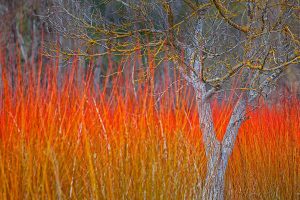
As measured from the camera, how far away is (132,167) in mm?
2701

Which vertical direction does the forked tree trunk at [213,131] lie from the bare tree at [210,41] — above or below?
below

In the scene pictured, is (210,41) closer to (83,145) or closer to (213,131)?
(213,131)

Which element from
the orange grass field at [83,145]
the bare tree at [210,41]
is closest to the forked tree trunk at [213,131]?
the bare tree at [210,41]

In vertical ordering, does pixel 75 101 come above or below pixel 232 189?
above

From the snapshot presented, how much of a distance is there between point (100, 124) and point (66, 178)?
0.43 metres

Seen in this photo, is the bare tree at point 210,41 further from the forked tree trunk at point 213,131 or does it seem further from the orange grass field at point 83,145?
the orange grass field at point 83,145

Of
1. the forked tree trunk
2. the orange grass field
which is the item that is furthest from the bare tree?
the orange grass field

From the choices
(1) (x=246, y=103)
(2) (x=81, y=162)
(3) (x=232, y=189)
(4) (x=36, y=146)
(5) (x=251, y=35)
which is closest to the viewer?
(4) (x=36, y=146)

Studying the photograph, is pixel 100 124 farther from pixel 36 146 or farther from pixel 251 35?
pixel 251 35

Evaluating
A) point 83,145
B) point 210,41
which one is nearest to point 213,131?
point 210,41

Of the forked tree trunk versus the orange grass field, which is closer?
the orange grass field

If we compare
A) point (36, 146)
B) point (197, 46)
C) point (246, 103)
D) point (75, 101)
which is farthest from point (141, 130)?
point (246, 103)

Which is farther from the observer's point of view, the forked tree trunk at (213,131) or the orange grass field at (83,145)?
the forked tree trunk at (213,131)

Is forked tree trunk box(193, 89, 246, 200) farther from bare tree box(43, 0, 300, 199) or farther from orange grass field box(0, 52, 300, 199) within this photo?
orange grass field box(0, 52, 300, 199)
